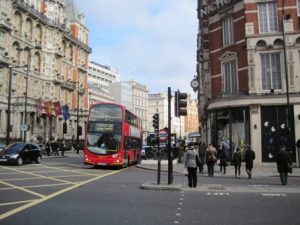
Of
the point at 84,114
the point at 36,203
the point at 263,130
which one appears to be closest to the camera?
the point at 36,203

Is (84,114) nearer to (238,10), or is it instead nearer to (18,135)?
(18,135)

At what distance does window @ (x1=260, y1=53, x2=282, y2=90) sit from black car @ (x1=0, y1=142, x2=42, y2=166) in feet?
57.1

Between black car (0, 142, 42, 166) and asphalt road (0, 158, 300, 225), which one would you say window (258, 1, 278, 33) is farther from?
black car (0, 142, 42, 166)

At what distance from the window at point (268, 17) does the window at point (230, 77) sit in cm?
333

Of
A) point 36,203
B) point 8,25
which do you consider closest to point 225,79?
point 36,203

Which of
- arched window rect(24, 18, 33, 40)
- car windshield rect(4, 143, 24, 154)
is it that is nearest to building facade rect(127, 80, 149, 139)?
arched window rect(24, 18, 33, 40)

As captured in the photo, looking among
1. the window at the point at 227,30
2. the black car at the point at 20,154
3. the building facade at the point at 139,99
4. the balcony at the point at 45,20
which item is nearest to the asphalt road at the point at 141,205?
the black car at the point at 20,154

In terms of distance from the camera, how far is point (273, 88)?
26812 mm

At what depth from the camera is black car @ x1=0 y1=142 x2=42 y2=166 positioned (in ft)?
82.2

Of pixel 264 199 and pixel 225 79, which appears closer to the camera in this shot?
pixel 264 199

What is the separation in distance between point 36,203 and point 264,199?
6.76m

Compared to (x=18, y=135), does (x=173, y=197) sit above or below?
below

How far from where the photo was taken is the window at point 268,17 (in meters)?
27.3

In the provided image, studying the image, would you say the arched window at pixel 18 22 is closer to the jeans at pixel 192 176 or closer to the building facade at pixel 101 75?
the jeans at pixel 192 176
